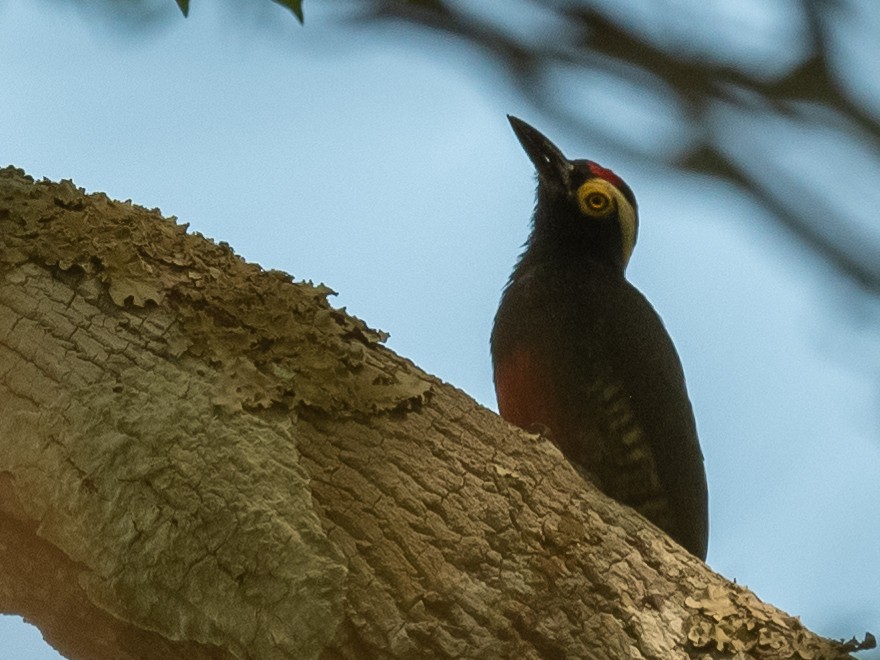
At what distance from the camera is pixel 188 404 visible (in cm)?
291

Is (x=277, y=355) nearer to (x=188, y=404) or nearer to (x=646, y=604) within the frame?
(x=188, y=404)

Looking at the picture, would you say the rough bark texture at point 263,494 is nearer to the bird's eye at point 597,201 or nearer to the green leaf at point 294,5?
the green leaf at point 294,5

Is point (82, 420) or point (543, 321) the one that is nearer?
point (82, 420)

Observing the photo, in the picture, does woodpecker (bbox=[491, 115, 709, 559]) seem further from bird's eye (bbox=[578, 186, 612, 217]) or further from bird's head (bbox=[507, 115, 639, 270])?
bird's eye (bbox=[578, 186, 612, 217])

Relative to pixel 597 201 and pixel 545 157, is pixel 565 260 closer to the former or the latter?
pixel 597 201

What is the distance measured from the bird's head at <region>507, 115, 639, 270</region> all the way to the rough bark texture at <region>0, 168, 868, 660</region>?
7.44ft

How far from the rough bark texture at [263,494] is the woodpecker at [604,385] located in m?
0.98

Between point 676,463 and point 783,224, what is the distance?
197 cm

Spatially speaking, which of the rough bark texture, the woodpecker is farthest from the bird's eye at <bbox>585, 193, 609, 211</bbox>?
the rough bark texture

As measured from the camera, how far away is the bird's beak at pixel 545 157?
5.68m

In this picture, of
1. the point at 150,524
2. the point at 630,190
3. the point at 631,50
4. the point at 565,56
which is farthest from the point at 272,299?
the point at 630,190

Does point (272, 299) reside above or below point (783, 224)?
below

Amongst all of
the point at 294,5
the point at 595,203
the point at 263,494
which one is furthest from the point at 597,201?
the point at 294,5

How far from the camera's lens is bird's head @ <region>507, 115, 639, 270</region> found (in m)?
5.47
